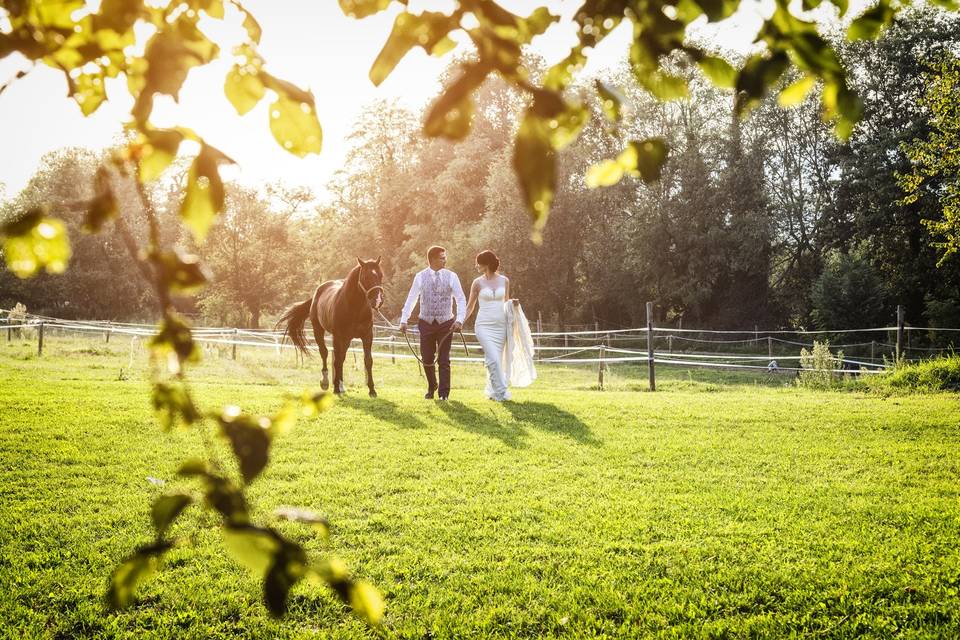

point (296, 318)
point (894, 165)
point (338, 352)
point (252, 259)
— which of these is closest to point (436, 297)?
point (338, 352)

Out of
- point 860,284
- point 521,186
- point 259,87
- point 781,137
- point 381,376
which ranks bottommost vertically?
point 381,376

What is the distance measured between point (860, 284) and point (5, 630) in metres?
30.9

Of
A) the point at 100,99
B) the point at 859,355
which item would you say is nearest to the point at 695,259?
the point at 859,355

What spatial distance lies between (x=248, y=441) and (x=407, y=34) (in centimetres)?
69

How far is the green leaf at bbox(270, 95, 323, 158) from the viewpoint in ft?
3.28

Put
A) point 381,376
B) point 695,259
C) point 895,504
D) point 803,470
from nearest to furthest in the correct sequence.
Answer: point 895,504
point 803,470
point 381,376
point 695,259

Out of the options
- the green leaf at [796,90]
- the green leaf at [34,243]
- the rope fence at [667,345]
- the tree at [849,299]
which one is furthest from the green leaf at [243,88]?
the tree at [849,299]

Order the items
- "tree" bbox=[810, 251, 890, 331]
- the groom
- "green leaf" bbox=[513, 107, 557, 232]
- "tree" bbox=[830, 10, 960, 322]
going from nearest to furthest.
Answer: "green leaf" bbox=[513, 107, 557, 232]
the groom
"tree" bbox=[810, 251, 890, 331]
"tree" bbox=[830, 10, 960, 322]

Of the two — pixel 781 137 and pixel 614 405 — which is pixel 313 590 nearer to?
pixel 614 405

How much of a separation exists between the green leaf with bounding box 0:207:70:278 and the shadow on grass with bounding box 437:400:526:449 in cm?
668

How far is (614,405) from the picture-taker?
34.1ft

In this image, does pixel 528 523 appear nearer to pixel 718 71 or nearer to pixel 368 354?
pixel 718 71

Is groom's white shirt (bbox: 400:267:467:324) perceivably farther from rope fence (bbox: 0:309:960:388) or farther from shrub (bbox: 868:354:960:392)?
rope fence (bbox: 0:309:960:388)

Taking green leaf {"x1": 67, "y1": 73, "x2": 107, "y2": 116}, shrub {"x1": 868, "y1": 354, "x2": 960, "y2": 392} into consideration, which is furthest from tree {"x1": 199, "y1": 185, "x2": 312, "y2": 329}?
green leaf {"x1": 67, "y1": 73, "x2": 107, "y2": 116}
